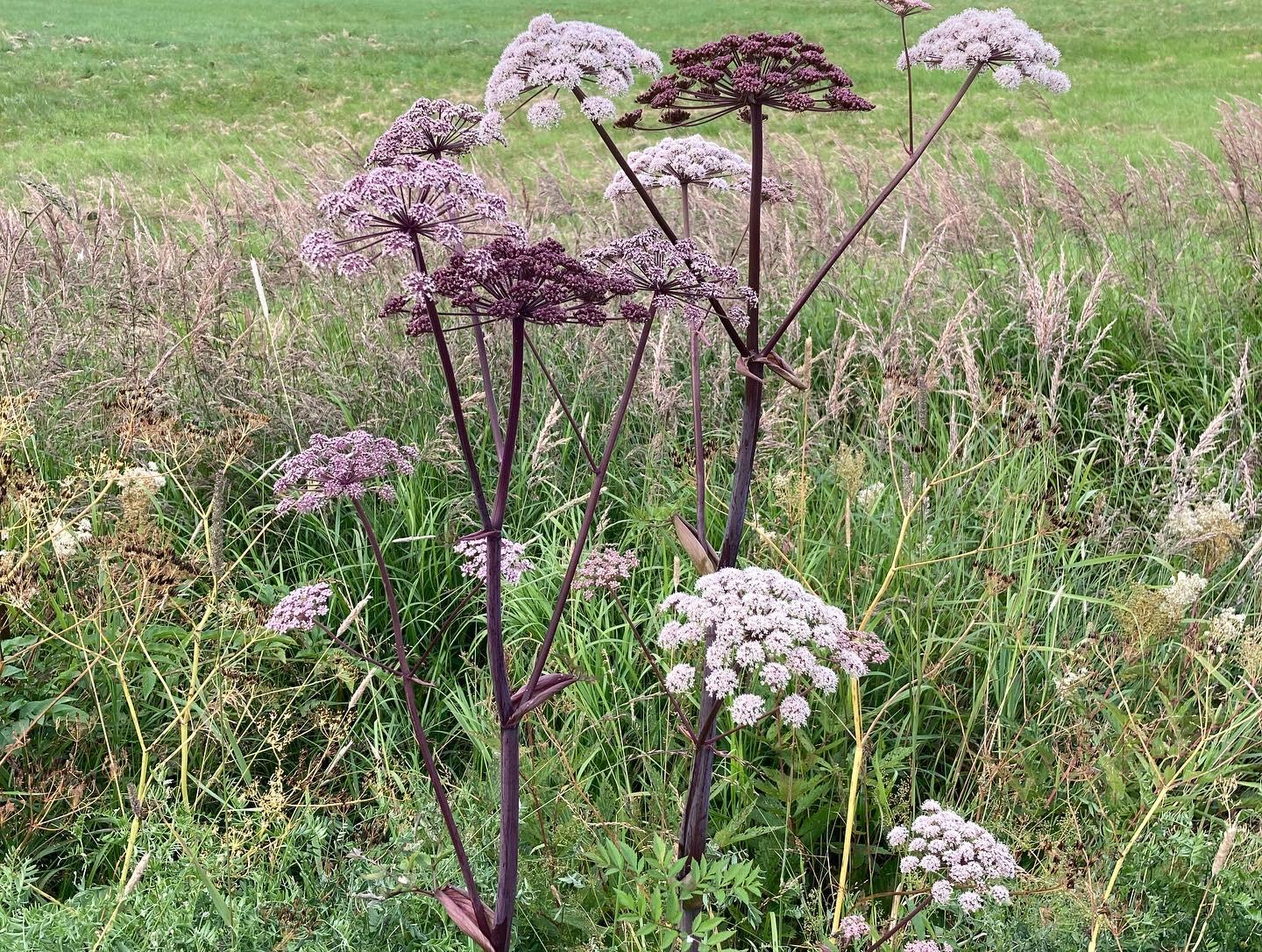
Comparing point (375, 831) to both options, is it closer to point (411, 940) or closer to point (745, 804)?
point (411, 940)

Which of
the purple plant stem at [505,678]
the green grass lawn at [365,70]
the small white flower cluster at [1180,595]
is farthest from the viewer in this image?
the green grass lawn at [365,70]

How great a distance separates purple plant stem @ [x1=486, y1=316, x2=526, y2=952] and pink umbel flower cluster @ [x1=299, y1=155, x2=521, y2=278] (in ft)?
0.68

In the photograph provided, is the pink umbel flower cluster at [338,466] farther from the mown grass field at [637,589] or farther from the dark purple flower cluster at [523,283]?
the mown grass field at [637,589]

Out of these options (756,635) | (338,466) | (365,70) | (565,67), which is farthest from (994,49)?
(365,70)

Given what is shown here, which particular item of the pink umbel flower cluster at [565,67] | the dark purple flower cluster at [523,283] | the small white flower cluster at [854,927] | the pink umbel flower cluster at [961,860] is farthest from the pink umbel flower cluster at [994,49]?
the small white flower cluster at [854,927]

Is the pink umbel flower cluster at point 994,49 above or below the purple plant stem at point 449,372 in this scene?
above

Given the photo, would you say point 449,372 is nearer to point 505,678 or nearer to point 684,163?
point 505,678

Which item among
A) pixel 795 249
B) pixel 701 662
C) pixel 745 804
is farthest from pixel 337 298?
pixel 745 804

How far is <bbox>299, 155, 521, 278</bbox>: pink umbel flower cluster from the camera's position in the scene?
1.51m

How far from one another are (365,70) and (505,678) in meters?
33.1

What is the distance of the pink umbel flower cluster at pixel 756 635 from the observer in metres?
1.72

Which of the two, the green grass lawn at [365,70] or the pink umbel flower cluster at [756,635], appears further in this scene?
the green grass lawn at [365,70]

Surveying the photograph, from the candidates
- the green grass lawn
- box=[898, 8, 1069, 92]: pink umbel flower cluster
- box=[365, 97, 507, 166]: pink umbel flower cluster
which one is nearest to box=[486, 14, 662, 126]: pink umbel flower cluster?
box=[365, 97, 507, 166]: pink umbel flower cluster

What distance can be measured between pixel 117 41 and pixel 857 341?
119ft
